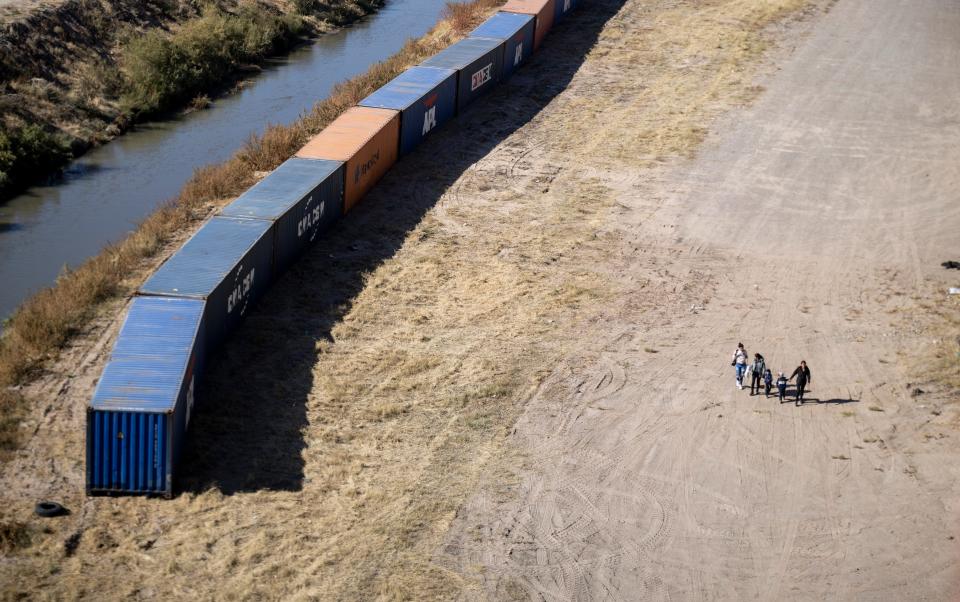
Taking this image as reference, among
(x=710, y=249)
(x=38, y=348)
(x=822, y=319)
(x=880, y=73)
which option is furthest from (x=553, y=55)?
(x=38, y=348)

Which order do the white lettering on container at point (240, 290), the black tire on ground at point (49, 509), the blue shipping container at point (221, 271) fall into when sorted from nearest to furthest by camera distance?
1. the black tire on ground at point (49, 509)
2. the blue shipping container at point (221, 271)
3. the white lettering on container at point (240, 290)

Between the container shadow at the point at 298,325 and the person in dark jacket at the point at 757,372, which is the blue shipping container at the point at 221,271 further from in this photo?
the person in dark jacket at the point at 757,372

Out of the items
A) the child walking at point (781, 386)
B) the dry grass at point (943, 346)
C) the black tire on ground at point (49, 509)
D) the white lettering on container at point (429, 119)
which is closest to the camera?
the black tire on ground at point (49, 509)

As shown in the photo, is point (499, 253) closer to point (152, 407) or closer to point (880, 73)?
point (152, 407)

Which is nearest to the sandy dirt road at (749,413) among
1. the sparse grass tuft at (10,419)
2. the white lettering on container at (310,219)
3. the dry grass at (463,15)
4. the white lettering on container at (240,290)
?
the white lettering on container at (240,290)

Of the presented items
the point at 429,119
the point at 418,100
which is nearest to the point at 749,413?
the point at 418,100

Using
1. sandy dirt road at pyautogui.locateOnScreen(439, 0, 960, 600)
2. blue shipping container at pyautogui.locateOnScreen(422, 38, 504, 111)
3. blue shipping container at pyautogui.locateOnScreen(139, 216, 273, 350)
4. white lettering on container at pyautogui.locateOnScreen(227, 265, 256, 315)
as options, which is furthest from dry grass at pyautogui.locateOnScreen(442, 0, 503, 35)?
white lettering on container at pyautogui.locateOnScreen(227, 265, 256, 315)

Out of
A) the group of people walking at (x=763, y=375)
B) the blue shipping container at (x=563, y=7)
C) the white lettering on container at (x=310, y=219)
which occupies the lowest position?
the group of people walking at (x=763, y=375)

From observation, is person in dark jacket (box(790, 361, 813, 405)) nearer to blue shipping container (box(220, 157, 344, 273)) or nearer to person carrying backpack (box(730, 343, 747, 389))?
person carrying backpack (box(730, 343, 747, 389))
